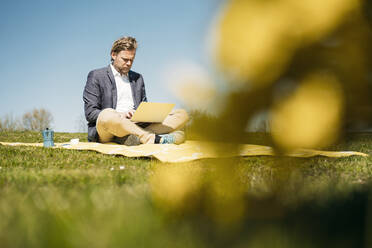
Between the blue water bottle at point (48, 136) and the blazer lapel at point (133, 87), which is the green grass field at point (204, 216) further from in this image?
the blazer lapel at point (133, 87)

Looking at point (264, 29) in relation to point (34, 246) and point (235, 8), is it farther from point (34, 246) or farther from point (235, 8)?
point (34, 246)

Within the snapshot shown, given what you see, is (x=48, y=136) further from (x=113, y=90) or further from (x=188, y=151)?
(x=188, y=151)

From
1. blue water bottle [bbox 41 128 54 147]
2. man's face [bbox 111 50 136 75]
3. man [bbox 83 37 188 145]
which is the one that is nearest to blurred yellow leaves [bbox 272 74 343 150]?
man [bbox 83 37 188 145]

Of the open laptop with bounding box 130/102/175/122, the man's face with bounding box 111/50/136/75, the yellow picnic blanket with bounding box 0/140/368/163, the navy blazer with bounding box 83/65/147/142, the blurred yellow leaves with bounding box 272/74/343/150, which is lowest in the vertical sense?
the yellow picnic blanket with bounding box 0/140/368/163

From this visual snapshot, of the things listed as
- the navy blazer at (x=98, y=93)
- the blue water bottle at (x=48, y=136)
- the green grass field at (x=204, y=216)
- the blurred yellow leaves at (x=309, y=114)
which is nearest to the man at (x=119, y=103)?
the navy blazer at (x=98, y=93)

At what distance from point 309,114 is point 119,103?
4918 millimetres

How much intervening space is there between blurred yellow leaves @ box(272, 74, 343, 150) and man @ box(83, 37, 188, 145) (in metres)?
3.92

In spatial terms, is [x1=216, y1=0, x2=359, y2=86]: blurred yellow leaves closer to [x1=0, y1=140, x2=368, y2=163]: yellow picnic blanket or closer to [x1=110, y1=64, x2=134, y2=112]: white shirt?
[x1=0, y1=140, x2=368, y2=163]: yellow picnic blanket

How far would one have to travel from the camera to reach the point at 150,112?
465cm

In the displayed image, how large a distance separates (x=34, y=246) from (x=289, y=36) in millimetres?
693

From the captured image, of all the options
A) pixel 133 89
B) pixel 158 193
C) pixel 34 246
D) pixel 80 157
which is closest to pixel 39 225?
pixel 34 246

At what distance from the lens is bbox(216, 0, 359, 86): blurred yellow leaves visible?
717 millimetres

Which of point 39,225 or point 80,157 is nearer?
point 39,225

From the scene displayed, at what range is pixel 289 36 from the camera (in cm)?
72
